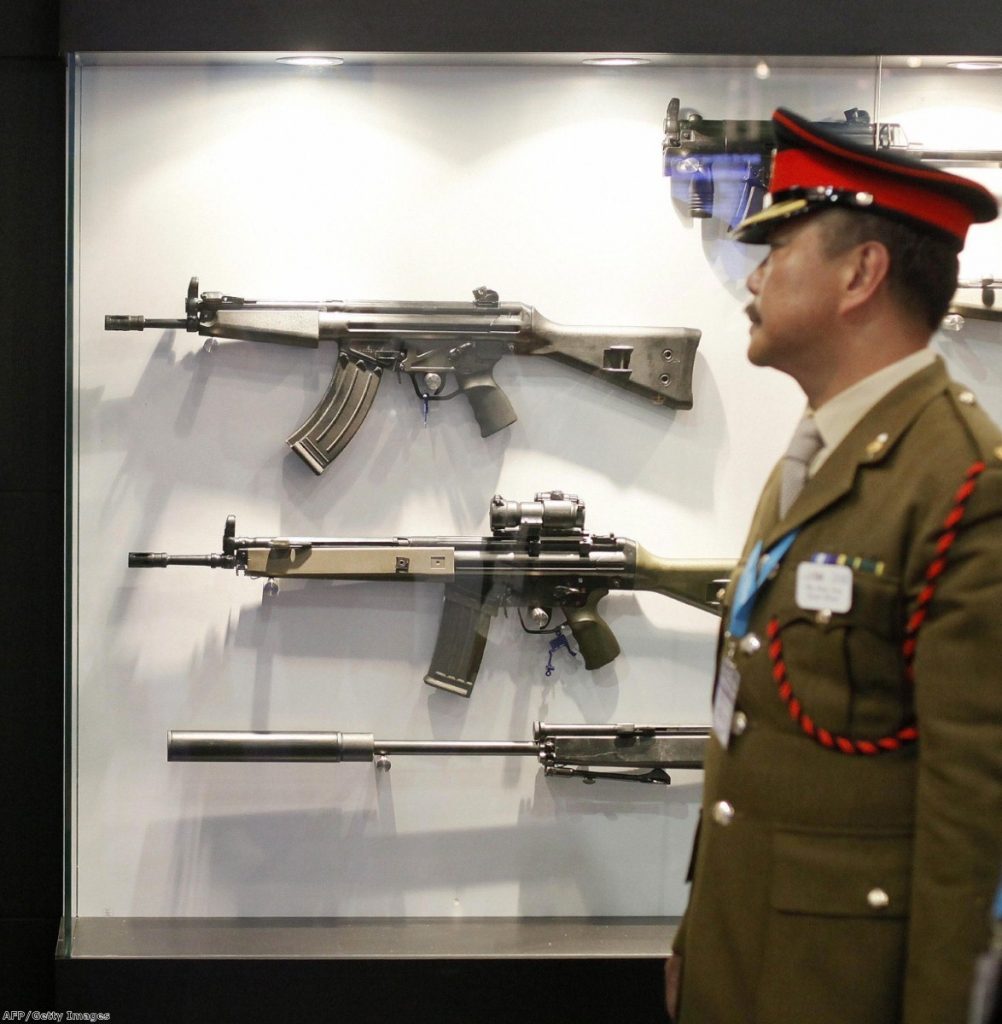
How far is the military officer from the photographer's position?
5.11 feet

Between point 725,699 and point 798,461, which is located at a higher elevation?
point 798,461

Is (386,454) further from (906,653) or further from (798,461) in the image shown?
(906,653)

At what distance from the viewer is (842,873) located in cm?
171

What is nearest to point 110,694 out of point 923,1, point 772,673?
point 772,673

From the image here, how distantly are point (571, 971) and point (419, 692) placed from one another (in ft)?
2.24

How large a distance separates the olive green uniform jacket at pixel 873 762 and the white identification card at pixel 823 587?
0.02 metres

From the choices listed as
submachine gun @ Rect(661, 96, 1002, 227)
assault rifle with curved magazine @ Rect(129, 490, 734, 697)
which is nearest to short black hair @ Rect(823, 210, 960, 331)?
submachine gun @ Rect(661, 96, 1002, 227)

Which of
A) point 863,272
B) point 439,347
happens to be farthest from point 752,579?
point 439,347

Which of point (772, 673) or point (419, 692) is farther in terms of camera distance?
point (419, 692)

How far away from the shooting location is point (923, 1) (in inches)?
108

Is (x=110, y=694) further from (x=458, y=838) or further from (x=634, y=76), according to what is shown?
(x=634, y=76)

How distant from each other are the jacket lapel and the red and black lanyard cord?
0.43 feet

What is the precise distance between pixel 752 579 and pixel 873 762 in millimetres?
289

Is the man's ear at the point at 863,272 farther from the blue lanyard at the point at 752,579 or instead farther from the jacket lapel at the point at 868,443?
Answer: the blue lanyard at the point at 752,579
